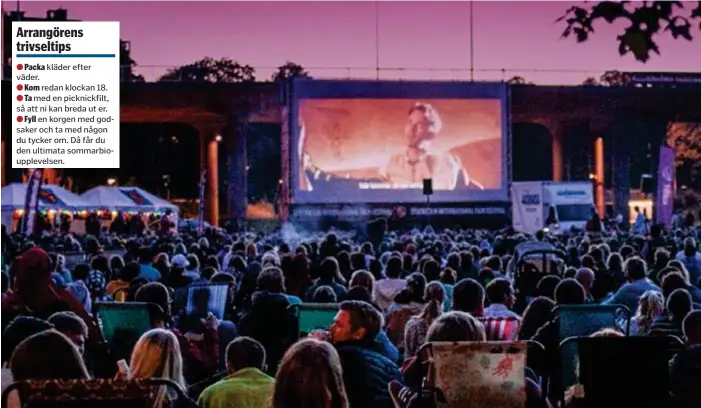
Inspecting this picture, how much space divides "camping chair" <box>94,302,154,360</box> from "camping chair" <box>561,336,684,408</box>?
3606 millimetres

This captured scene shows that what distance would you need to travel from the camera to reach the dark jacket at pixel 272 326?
914 cm

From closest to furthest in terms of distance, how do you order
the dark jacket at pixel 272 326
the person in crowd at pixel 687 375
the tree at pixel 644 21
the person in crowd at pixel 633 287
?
1. the tree at pixel 644 21
2. the person in crowd at pixel 687 375
3. the dark jacket at pixel 272 326
4. the person in crowd at pixel 633 287

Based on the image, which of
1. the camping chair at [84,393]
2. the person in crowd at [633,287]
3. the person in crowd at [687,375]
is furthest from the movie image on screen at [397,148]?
the camping chair at [84,393]

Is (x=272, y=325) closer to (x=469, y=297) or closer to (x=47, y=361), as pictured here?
(x=469, y=297)

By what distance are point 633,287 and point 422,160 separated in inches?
1107

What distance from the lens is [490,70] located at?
40375 mm

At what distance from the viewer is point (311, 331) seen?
8.58 m

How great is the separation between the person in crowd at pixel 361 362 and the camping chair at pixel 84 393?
1.72 meters

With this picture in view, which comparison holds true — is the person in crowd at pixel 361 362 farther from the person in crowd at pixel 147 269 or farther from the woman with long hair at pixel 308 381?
the person in crowd at pixel 147 269

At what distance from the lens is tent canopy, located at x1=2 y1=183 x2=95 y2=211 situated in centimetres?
3140

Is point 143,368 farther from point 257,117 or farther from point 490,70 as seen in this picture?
point 257,117

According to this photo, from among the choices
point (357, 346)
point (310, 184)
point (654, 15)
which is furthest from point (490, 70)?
point (654, 15)

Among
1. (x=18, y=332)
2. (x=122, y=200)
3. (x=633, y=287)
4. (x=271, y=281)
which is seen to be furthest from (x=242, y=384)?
(x=122, y=200)

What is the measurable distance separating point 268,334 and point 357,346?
105 inches
